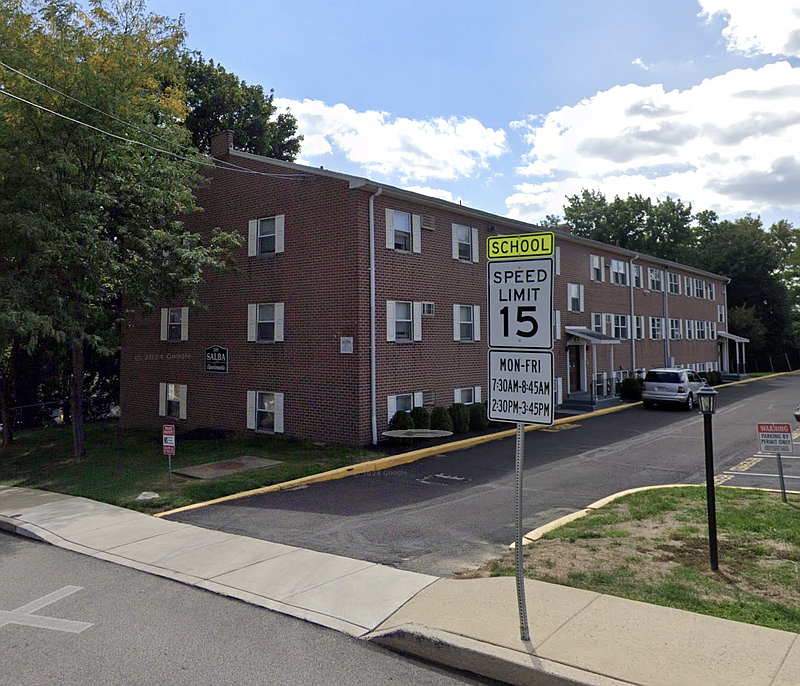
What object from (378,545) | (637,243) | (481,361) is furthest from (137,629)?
(637,243)

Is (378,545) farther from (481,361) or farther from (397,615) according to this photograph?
(481,361)

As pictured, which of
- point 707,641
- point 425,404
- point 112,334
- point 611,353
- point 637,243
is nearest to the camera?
point 707,641

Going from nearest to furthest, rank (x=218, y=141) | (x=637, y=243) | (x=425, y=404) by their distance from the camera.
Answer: (x=425, y=404) → (x=218, y=141) → (x=637, y=243)

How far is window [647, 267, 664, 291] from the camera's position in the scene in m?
34.6

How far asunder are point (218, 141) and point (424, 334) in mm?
9212

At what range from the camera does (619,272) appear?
31.3 metres

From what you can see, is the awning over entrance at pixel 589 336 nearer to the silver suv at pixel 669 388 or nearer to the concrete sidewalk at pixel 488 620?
the silver suv at pixel 669 388

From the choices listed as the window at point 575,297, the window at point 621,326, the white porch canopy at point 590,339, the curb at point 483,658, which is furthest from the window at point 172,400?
the window at point 621,326

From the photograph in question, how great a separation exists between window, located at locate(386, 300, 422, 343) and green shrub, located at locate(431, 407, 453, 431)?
7.27 ft

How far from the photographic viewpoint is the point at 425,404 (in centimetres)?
1897

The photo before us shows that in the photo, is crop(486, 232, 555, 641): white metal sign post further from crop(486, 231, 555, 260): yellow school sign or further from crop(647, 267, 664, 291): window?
crop(647, 267, 664, 291): window

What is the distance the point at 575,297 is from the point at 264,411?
48.3ft

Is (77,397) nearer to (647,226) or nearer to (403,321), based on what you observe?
(403,321)

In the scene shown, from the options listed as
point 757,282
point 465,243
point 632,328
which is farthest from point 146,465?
point 757,282
